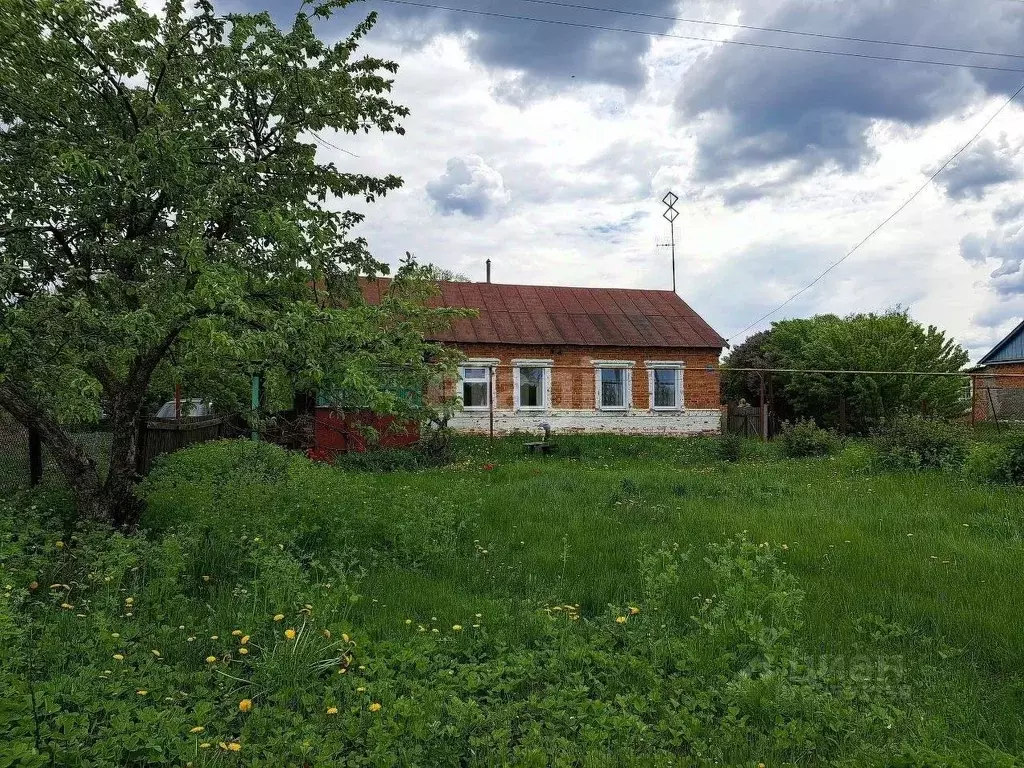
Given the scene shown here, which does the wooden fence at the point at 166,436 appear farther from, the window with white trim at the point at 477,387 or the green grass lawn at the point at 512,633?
the window with white trim at the point at 477,387

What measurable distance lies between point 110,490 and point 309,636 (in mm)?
3985

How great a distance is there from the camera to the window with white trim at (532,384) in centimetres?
2211

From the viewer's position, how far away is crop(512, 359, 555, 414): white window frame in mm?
22078

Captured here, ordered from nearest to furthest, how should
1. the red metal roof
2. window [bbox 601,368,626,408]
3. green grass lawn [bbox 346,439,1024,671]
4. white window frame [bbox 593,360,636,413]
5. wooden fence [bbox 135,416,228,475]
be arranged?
green grass lawn [bbox 346,439,1024,671] → wooden fence [bbox 135,416,228,475] → the red metal roof → white window frame [bbox 593,360,636,413] → window [bbox 601,368,626,408]

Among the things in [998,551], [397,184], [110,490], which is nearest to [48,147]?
[110,490]

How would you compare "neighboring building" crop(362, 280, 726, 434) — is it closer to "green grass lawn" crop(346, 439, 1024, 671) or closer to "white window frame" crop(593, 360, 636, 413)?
"white window frame" crop(593, 360, 636, 413)

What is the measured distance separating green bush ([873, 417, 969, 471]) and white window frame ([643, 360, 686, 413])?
31.5 feet

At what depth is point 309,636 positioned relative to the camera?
4.37m

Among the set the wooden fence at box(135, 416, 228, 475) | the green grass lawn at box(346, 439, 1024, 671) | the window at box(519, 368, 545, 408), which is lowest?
the green grass lawn at box(346, 439, 1024, 671)

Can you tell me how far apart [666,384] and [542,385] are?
4.34 meters

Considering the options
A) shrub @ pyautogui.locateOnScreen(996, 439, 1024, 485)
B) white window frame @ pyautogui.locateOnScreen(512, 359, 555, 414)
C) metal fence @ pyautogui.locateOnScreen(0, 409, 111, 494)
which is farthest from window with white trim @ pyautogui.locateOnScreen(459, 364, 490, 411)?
shrub @ pyautogui.locateOnScreen(996, 439, 1024, 485)

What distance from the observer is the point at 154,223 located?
6855 mm

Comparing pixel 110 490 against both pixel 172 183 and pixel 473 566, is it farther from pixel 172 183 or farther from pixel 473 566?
pixel 473 566

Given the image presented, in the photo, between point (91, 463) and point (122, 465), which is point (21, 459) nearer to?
point (91, 463)
